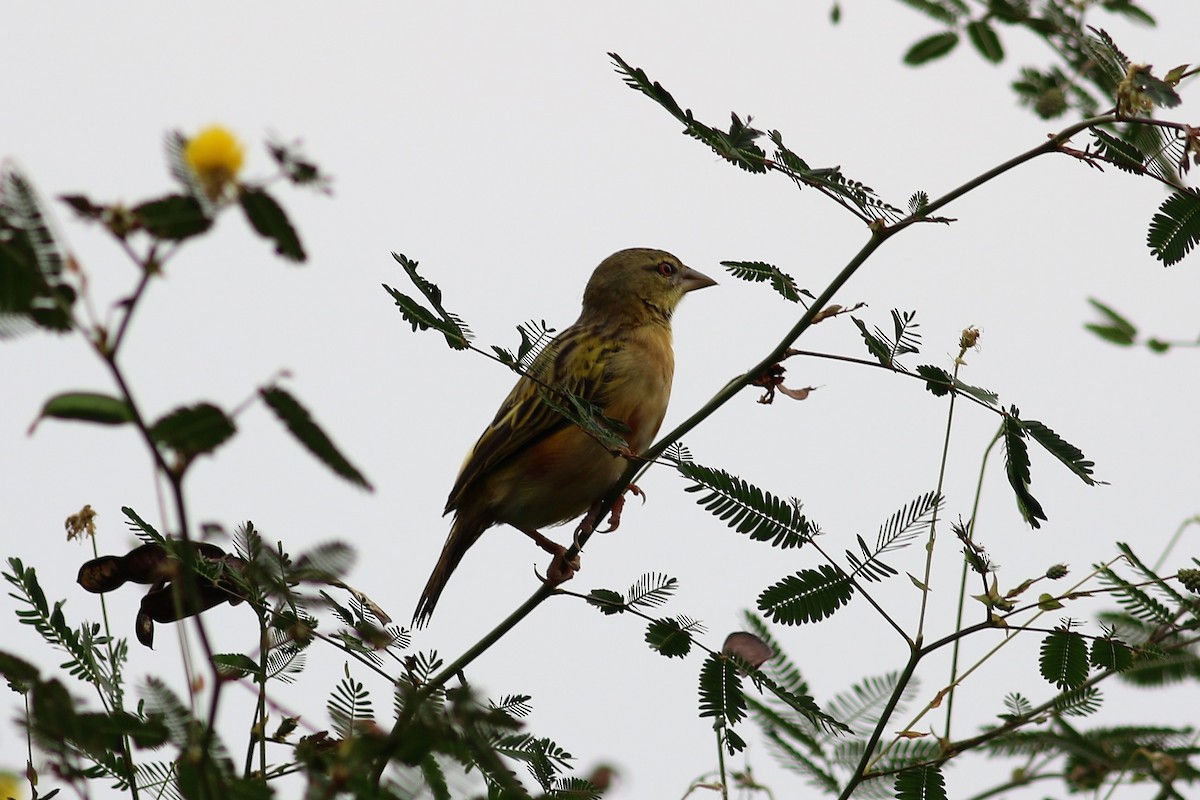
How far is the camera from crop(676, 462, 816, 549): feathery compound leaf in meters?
3.51

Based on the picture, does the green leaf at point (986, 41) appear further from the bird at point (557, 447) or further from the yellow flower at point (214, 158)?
the yellow flower at point (214, 158)

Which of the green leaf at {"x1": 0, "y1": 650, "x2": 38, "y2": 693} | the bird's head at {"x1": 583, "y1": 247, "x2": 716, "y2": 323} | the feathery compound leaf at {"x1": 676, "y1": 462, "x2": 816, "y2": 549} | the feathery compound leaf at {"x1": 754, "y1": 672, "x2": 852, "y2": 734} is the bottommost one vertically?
the green leaf at {"x1": 0, "y1": 650, "x2": 38, "y2": 693}

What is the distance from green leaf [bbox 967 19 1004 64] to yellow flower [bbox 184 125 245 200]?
332 centimetres

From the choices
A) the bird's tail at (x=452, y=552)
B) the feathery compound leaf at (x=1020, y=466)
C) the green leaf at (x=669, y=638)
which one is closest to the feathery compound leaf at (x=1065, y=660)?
the feathery compound leaf at (x=1020, y=466)

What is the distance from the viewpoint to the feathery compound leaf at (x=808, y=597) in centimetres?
345

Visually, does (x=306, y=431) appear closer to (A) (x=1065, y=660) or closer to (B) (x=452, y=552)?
(A) (x=1065, y=660)

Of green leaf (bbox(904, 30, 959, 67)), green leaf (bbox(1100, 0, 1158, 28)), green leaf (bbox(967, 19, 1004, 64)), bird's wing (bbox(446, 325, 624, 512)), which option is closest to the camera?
green leaf (bbox(1100, 0, 1158, 28))

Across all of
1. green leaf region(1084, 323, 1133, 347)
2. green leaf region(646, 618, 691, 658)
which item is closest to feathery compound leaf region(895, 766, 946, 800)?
green leaf region(646, 618, 691, 658)

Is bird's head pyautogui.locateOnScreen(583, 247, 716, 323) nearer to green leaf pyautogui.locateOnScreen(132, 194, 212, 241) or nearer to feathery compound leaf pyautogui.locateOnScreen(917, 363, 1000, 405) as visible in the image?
feathery compound leaf pyautogui.locateOnScreen(917, 363, 1000, 405)

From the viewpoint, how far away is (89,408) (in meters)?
1.59

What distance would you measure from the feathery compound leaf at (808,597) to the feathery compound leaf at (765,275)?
793 millimetres

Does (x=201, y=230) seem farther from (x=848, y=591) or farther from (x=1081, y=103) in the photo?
(x=1081, y=103)

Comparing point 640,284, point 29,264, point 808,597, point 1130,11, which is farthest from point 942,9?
point 29,264

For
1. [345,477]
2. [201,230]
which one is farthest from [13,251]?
[345,477]
